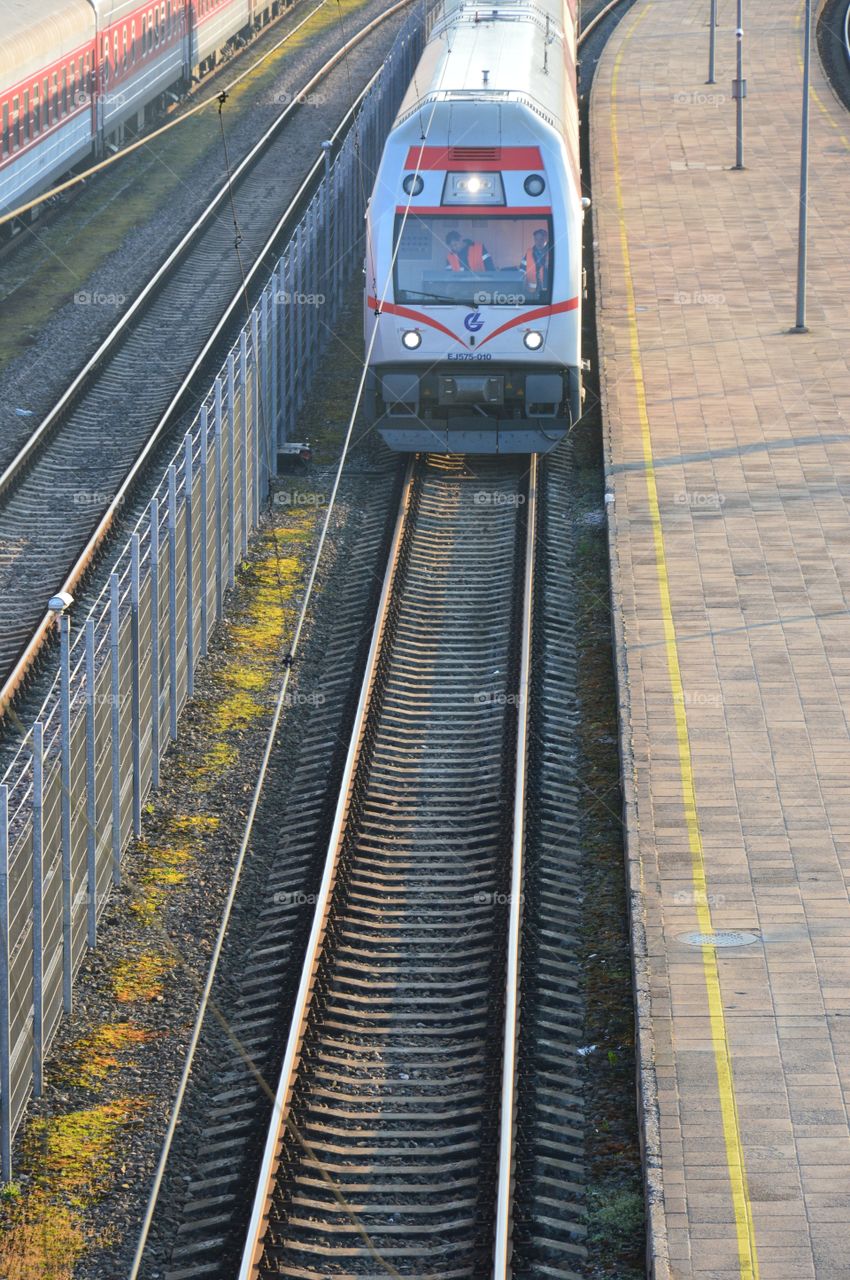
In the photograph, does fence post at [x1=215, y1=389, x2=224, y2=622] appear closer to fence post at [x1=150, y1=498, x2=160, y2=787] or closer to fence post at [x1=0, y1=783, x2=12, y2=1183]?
fence post at [x1=150, y1=498, x2=160, y2=787]

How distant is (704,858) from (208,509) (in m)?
6.15

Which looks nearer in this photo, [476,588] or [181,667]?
[181,667]

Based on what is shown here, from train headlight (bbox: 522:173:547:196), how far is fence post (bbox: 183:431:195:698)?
5246 millimetres

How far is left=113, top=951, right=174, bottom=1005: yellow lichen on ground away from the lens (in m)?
13.1

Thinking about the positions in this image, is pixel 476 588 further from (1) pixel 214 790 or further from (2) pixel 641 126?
(2) pixel 641 126

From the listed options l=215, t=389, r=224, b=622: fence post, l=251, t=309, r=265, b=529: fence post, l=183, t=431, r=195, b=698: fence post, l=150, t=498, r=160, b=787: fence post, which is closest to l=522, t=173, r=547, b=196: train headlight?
l=251, t=309, r=265, b=529: fence post

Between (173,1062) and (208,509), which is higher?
(208,509)

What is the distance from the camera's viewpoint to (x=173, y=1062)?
488 inches

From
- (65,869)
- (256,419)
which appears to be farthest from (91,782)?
(256,419)

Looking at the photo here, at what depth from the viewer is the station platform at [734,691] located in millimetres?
11055

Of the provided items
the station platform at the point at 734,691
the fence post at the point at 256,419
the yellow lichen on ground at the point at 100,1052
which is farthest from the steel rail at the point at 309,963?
the fence post at the point at 256,419

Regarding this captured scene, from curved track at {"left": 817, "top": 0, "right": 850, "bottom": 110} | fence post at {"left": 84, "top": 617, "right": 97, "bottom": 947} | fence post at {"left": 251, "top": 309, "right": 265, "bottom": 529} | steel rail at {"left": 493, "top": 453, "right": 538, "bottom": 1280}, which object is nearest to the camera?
steel rail at {"left": 493, "top": 453, "right": 538, "bottom": 1280}

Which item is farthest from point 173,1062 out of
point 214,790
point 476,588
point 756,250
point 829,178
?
point 829,178

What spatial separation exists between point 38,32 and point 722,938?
2291cm
